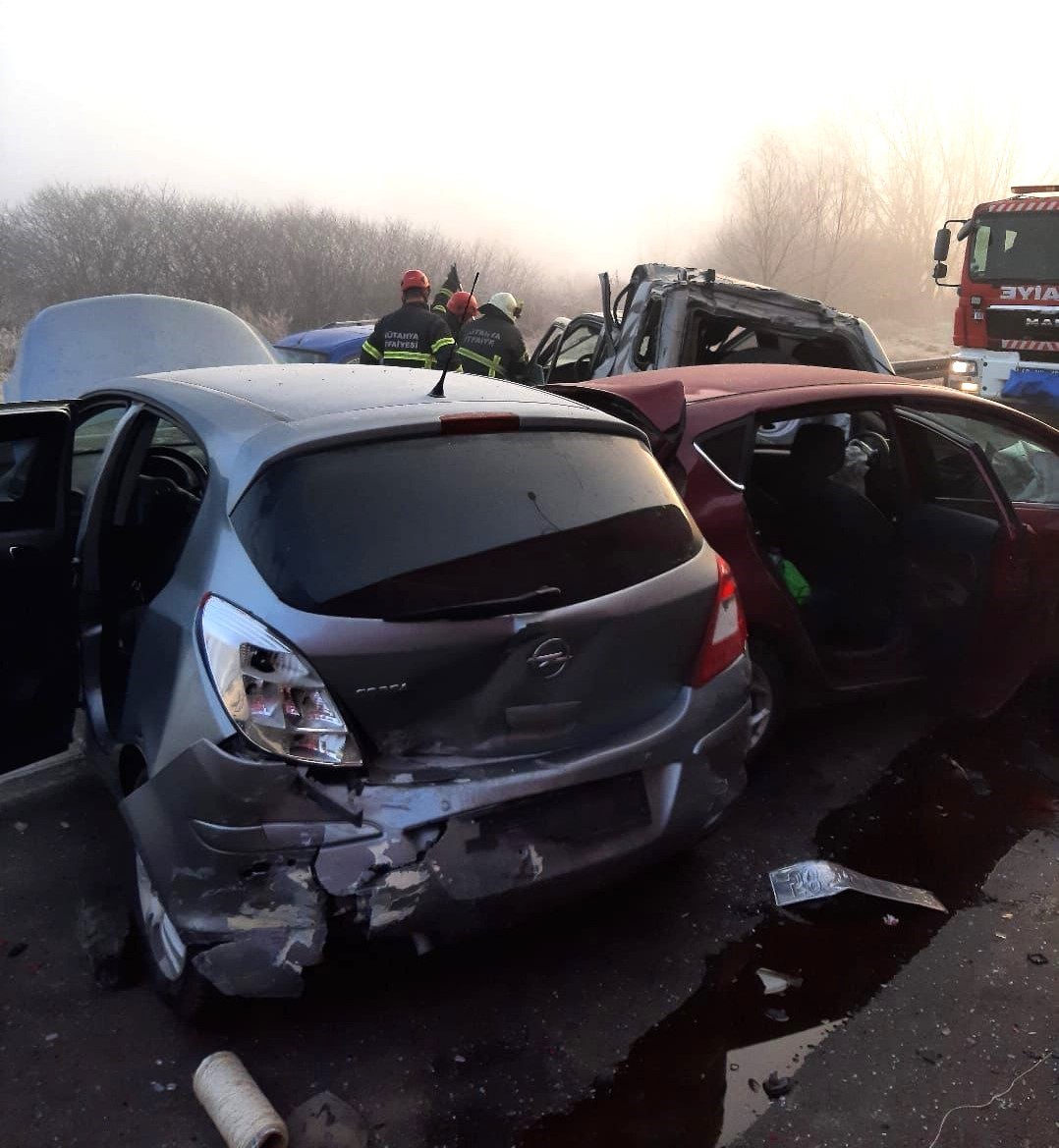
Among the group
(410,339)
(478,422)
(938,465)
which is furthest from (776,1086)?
(410,339)

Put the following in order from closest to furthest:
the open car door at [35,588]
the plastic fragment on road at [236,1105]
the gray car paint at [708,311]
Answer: the plastic fragment on road at [236,1105] < the open car door at [35,588] < the gray car paint at [708,311]

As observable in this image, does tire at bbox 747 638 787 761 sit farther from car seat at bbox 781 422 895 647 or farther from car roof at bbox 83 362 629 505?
car roof at bbox 83 362 629 505

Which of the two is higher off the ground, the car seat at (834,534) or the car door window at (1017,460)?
the car door window at (1017,460)

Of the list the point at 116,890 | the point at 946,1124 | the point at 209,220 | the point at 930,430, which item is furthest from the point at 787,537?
the point at 209,220

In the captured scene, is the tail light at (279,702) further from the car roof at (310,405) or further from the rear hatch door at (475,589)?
the car roof at (310,405)

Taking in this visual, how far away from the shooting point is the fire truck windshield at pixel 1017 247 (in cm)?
1136

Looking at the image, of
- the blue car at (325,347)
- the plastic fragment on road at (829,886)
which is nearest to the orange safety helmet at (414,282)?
the blue car at (325,347)

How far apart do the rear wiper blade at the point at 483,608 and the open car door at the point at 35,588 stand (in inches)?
54.8

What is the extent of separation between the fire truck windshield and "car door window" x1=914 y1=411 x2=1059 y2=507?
7680mm

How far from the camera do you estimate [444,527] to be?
2.57 meters

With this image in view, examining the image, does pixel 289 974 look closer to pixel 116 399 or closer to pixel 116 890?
pixel 116 890

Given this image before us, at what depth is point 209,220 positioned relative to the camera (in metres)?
20.6

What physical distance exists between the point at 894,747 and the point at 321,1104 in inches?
114

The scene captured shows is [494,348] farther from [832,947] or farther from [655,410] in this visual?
[832,947]
